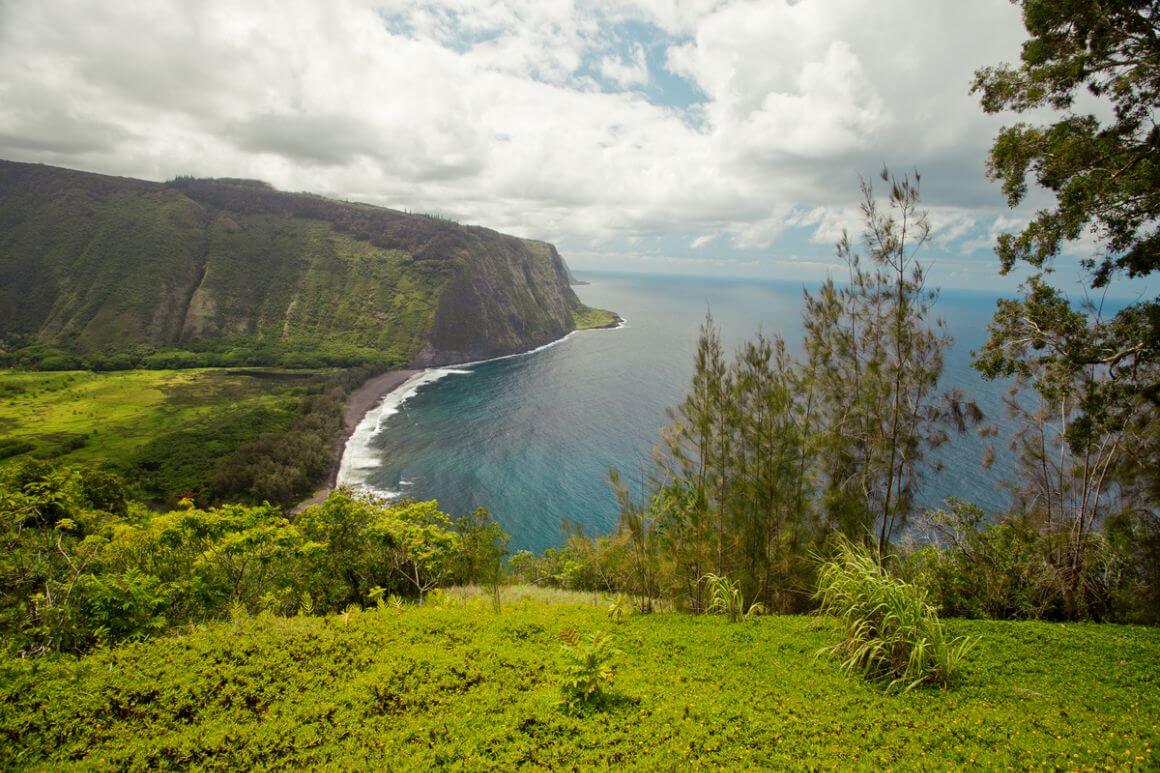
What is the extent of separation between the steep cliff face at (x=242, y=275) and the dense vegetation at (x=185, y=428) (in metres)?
29.7

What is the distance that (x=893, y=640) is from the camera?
8031mm

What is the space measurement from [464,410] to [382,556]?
72870 mm

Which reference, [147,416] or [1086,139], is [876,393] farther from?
[147,416]

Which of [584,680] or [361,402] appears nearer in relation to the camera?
[584,680]

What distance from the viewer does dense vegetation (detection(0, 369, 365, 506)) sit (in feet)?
182

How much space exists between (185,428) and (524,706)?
85.2 meters

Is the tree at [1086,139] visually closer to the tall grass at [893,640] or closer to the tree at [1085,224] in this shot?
the tree at [1085,224]

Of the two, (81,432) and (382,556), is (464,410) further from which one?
(382,556)

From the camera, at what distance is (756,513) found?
16641 millimetres

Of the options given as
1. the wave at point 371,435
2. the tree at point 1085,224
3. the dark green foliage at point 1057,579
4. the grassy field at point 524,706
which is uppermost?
the tree at point 1085,224

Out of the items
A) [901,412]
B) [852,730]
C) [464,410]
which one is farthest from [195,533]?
[464,410]

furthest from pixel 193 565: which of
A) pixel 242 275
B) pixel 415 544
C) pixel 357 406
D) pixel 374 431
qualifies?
pixel 242 275

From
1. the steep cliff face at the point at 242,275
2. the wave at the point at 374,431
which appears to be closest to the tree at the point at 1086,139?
the wave at the point at 374,431

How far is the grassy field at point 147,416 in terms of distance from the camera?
59625mm
